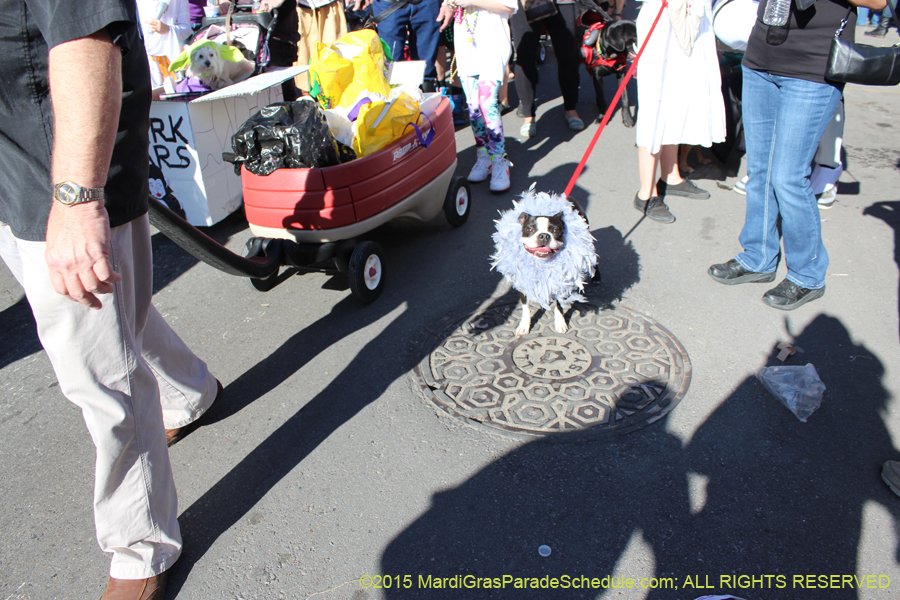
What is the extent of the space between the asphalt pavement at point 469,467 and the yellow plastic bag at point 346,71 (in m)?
1.24

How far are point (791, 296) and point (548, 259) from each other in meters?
1.55

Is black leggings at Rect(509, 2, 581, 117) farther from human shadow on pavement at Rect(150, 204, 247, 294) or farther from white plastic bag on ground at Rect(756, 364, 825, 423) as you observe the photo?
white plastic bag on ground at Rect(756, 364, 825, 423)

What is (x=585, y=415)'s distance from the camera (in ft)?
8.84

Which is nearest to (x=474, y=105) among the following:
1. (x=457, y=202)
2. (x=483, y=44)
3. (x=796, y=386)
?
(x=483, y=44)

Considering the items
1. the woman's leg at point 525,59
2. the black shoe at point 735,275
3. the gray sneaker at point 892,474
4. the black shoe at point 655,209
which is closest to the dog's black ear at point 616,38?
the woman's leg at point 525,59

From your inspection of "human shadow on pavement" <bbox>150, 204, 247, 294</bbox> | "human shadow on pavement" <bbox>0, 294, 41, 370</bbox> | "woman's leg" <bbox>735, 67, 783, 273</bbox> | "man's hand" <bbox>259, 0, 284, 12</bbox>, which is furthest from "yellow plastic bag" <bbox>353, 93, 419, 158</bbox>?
"man's hand" <bbox>259, 0, 284, 12</bbox>

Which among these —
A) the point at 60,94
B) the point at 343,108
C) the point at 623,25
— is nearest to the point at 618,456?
the point at 60,94

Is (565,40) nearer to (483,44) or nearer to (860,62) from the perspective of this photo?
(483,44)

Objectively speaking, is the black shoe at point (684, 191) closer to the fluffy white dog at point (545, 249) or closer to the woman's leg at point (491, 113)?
the woman's leg at point (491, 113)

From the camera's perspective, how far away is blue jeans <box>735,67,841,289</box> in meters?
3.12

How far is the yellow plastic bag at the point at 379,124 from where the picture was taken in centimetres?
353

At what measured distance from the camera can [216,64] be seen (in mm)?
4688

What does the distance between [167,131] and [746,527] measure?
4.53 m

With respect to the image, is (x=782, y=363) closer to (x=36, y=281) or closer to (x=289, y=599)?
(x=289, y=599)
